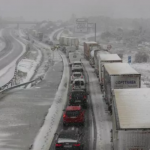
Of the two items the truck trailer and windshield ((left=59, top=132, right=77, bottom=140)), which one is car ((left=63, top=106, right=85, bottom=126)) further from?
the truck trailer

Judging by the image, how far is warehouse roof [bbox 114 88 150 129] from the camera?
12.9 m

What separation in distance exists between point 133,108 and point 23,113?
14.5m

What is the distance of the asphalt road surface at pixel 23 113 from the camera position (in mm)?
20562

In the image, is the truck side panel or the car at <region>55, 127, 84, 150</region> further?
the truck side panel

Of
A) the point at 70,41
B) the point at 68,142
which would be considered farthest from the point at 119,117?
the point at 70,41

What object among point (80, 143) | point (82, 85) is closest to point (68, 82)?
point (82, 85)

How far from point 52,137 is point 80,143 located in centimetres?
364

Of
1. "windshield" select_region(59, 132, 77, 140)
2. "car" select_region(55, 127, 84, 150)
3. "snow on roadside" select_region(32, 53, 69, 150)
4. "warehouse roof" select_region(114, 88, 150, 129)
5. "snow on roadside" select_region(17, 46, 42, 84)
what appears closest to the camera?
"warehouse roof" select_region(114, 88, 150, 129)

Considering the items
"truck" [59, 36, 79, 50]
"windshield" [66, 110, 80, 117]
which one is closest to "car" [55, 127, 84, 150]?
"windshield" [66, 110, 80, 117]

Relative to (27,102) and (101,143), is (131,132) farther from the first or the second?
(27,102)

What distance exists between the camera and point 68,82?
42.4 m

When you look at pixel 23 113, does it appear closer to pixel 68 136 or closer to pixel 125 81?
pixel 125 81

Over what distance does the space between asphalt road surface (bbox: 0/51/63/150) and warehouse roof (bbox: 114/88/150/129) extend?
21.7 ft

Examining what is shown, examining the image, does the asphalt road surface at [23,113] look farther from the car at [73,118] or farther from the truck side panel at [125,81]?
the truck side panel at [125,81]
